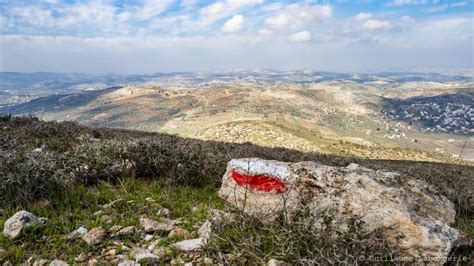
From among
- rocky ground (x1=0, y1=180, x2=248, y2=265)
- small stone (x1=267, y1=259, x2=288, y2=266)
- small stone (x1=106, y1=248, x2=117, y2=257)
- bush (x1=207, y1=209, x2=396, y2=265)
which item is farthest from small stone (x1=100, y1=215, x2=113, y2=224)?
small stone (x1=267, y1=259, x2=288, y2=266)

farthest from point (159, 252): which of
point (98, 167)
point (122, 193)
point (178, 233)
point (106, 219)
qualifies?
point (98, 167)

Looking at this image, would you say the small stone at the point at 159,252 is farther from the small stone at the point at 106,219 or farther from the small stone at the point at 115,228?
the small stone at the point at 106,219

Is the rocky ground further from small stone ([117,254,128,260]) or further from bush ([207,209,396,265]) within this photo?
bush ([207,209,396,265])

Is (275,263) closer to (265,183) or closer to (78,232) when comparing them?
(265,183)

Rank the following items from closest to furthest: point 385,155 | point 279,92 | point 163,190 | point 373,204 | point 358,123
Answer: point 373,204 < point 163,190 < point 385,155 < point 358,123 < point 279,92

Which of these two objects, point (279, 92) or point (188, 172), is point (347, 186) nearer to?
point (188, 172)

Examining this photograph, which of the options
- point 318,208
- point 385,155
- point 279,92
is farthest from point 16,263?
point 279,92

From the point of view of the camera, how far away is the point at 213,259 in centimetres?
376

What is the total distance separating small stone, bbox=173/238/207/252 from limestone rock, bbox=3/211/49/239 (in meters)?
1.68

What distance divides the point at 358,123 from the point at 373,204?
175m

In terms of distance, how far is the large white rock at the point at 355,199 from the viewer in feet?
12.5

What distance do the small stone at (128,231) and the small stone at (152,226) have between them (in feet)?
0.44

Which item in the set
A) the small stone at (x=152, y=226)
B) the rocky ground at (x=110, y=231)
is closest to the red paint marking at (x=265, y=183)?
the rocky ground at (x=110, y=231)

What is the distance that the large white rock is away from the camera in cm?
381
